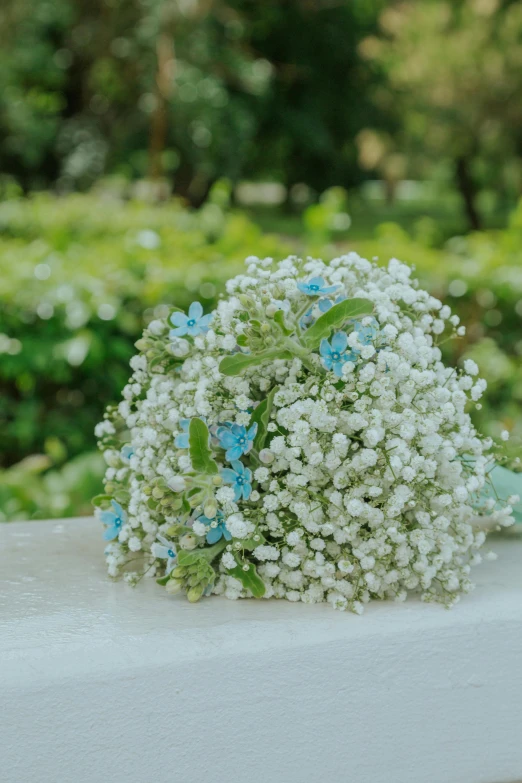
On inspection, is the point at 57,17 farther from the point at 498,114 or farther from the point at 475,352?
the point at 475,352

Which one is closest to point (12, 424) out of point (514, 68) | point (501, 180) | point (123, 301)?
point (123, 301)

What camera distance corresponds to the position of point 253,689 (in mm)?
1577

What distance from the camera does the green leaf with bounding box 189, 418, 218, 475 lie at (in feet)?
5.40

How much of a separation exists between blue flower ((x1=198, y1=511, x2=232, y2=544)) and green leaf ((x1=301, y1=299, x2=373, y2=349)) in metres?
0.39

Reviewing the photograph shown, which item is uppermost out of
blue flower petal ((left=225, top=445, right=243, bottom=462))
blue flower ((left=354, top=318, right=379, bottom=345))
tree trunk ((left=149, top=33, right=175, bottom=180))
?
tree trunk ((left=149, top=33, right=175, bottom=180))

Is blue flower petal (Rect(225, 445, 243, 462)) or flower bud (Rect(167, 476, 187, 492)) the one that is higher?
blue flower petal (Rect(225, 445, 243, 462))

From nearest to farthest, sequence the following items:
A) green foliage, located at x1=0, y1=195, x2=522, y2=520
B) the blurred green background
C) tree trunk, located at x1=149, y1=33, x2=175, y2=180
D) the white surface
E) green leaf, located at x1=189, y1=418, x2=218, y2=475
→ the white surface, green leaf, located at x1=189, y1=418, x2=218, y2=475, green foliage, located at x1=0, y1=195, x2=522, y2=520, the blurred green background, tree trunk, located at x1=149, y1=33, x2=175, y2=180

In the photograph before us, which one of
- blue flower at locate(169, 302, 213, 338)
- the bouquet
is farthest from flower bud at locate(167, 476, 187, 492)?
blue flower at locate(169, 302, 213, 338)

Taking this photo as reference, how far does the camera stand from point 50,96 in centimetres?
1609

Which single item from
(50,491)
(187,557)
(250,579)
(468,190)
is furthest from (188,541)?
(468,190)

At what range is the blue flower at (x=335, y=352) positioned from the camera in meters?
1.69

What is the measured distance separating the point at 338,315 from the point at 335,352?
0.07 m

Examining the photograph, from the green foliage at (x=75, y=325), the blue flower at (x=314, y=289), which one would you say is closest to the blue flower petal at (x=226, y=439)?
the blue flower at (x=314, y=289)

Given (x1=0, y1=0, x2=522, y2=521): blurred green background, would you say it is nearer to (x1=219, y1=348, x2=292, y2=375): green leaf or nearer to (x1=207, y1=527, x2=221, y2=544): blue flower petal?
(x1=207, y1=527, x2=221, y2=544): blue flower petal
